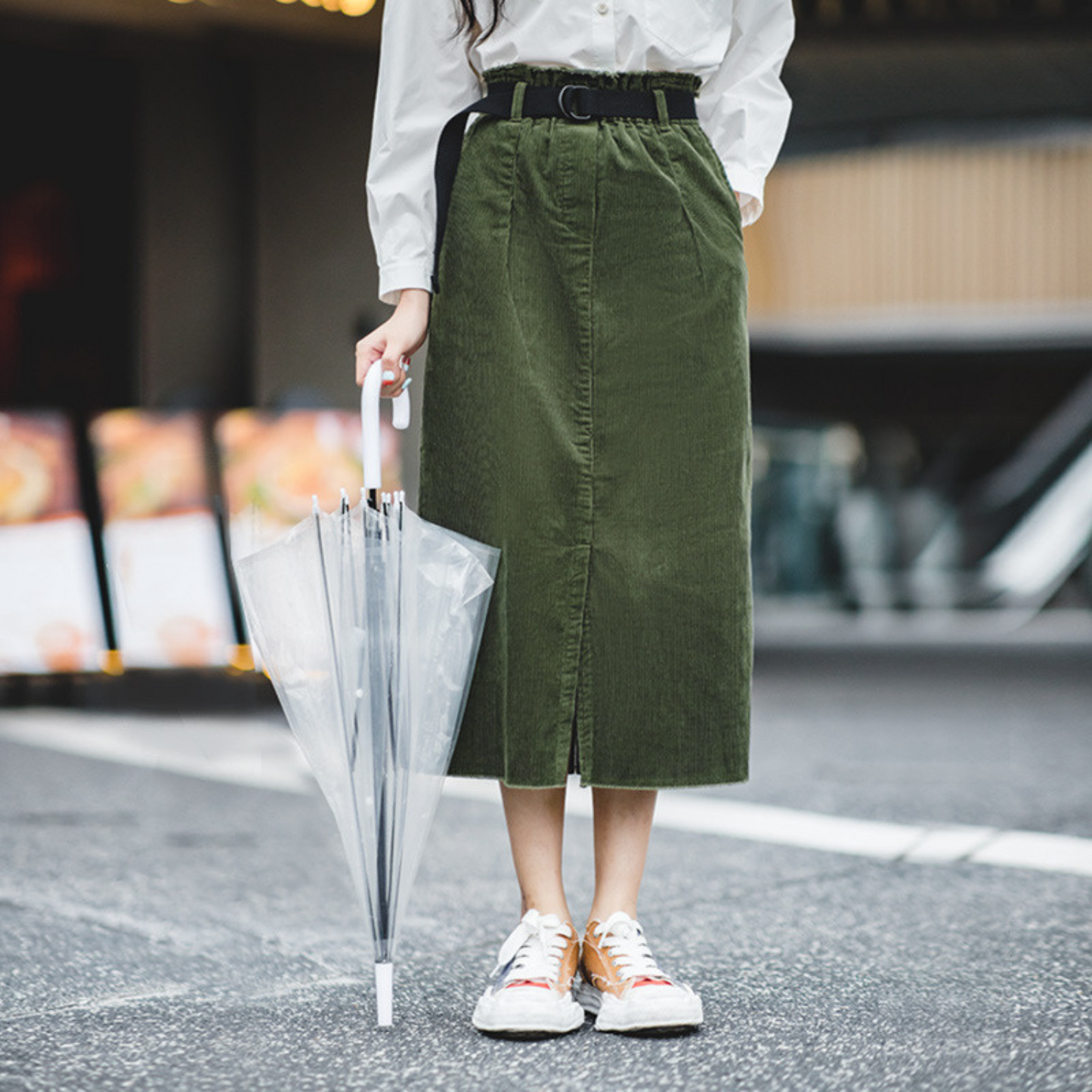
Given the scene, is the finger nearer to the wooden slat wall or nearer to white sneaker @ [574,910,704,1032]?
white sneaker @ [574,910,704,1032]

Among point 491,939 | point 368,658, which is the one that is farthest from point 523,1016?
point 491,939

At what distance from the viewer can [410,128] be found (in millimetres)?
1881

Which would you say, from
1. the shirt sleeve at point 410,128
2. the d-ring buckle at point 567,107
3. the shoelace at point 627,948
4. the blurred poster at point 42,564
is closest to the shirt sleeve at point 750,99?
the d-ring buckle at point 567,107

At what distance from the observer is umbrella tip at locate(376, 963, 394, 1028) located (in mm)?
1795

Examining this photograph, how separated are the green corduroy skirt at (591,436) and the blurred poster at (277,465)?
388 centimetres

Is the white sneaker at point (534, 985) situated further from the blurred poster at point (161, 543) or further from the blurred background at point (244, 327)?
the blurred poster at point (161, 543)

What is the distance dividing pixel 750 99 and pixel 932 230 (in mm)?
14220

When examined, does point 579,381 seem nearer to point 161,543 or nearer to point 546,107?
point 546,107

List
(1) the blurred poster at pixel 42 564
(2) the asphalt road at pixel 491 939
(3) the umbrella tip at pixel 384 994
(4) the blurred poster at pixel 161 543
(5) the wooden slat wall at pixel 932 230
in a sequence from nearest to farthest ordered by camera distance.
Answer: (2) the asphalt road at pixel 491 939 → (3) the umbrella tip at pixel 384 994 → (1) the blurred poster at pixel 42 564 → (4) the blurred poster at pixel 161 543 → (5) the wooden slat wall at pixel 932 230

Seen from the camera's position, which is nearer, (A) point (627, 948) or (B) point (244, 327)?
(A) point (627, 948)

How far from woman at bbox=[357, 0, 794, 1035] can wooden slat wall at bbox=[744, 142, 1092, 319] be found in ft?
44.1

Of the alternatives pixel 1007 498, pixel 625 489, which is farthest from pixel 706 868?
pixel 1007 498

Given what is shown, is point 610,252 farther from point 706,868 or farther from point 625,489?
point 706,868

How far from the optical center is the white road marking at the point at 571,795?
9.86ft
